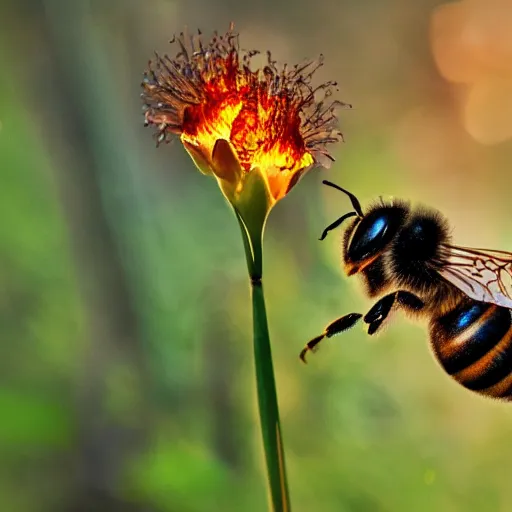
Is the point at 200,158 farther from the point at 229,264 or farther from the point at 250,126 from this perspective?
the point at 229,264

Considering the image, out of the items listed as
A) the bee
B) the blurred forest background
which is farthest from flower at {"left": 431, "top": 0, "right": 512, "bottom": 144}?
the bee

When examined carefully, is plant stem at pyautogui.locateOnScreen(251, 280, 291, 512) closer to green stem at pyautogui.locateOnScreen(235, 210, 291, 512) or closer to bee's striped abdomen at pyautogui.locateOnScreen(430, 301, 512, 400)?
green stem at pyautogui.locateOnScreen(235, 210, 291, 512)

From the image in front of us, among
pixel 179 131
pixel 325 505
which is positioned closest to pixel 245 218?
pixel 179 131

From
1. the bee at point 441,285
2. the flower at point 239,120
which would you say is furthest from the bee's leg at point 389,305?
the flower at point 239,120

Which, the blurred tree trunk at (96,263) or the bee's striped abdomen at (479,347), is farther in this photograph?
the blurred tree trunk at (96,263)

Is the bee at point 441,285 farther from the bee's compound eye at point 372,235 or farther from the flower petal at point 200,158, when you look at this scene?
the flower petal at point 200,158

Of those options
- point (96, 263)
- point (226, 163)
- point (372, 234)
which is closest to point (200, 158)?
point (226, 163)
